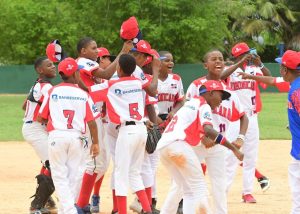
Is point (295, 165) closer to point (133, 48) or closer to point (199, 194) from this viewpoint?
point (199, 194)

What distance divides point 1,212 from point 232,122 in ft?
11.6

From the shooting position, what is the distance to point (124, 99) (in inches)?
376

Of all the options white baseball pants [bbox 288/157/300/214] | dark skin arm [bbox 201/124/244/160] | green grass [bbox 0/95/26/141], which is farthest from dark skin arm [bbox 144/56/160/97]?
green grass [bbox 0/95/26/141]

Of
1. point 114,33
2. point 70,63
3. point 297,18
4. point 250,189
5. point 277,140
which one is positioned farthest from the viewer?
point 297,18

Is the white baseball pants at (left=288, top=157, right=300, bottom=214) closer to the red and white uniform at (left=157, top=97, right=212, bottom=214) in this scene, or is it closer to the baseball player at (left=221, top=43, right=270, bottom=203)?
the red and white uniform at (left=157, top=97, right=212, bottom=214)

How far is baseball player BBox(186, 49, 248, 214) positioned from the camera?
29.5 ft

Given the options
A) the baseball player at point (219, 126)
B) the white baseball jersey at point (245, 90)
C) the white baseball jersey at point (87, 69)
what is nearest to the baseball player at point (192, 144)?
the baseball player at point (219, 126)

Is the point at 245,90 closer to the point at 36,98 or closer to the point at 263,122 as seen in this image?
the point at 36,98

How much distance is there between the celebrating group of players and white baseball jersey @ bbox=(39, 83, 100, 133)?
0.04ft

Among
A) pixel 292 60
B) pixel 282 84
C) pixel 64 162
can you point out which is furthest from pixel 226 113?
pixel 64 162

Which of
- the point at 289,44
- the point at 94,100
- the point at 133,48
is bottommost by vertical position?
the point at 289,44

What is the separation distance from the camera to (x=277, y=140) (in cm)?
2062

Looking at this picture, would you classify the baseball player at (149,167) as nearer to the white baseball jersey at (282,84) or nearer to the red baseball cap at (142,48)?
the red baseball cap at (142,48)

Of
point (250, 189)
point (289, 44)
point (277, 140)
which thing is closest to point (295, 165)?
point (250, 189)
